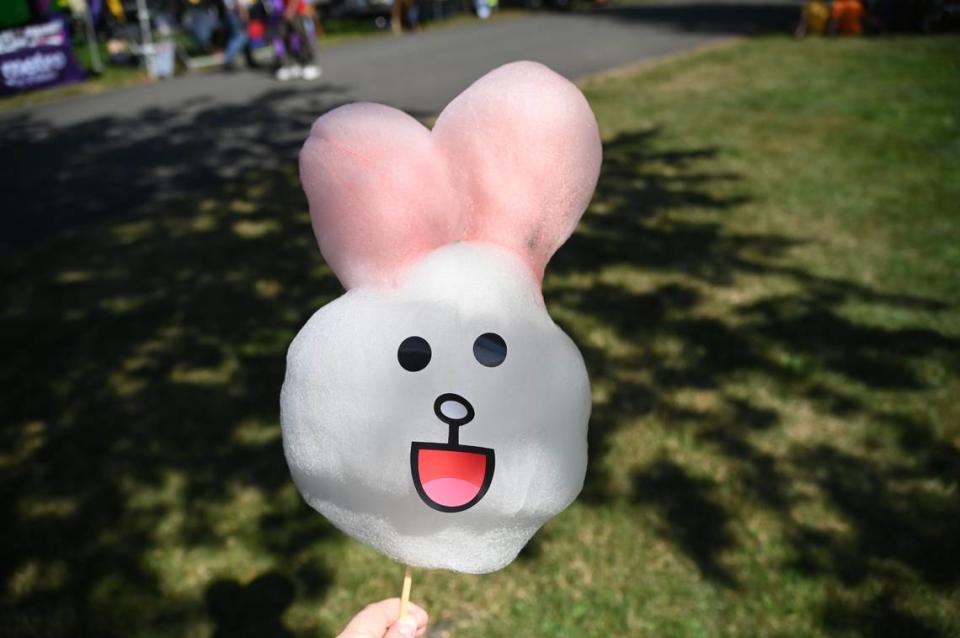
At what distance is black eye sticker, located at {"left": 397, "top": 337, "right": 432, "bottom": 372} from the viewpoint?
1.18m

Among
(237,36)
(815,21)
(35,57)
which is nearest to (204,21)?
(237,36)

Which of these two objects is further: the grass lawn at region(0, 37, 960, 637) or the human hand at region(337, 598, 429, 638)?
the grass lawn at region(0, 37, 960, 637)

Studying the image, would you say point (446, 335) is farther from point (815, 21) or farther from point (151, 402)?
point (815, 21)

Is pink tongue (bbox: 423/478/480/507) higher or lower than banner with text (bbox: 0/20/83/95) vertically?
lower

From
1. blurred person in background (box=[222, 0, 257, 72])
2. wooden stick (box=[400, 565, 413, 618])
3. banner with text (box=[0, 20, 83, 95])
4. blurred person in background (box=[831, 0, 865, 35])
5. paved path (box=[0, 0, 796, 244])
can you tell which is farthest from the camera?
blurred person in background (box=[831, 0, 865, 35])

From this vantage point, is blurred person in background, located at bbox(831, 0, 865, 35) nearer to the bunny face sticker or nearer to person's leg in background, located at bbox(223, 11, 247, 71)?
person's leg in background, located at bbox(223, 11, 247, 71)

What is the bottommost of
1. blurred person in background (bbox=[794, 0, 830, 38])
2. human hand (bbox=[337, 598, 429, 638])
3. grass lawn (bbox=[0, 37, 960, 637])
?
grass lawn (bbox=[0, 37, 960, 637])

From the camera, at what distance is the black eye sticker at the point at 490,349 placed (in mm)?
1189

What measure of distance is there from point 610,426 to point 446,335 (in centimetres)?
247

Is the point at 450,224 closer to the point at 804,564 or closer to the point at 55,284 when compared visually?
the point at 804,564

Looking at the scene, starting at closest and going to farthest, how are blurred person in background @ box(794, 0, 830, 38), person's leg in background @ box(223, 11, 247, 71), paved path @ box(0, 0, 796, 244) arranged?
paved path @ box(0, 0, 796, 244), person's leg in background @ box(223, 11, 247, 71), blurred person in background @ box(794, 0, 830, 38)

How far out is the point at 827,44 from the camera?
38.1 feet

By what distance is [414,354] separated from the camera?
119 centimetres

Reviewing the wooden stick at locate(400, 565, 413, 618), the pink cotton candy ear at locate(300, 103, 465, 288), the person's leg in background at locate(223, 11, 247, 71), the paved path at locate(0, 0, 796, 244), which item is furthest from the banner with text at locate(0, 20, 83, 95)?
the wooden stick at locate(400, 565, 413, 618)
